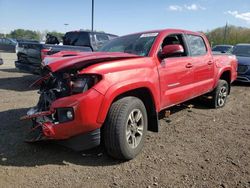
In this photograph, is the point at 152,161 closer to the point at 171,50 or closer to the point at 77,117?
the point at 77,117

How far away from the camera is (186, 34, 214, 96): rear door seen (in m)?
6.03

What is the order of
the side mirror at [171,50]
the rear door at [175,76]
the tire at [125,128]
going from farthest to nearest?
the rear door at [175,76] → the side mirror at [171,50] → the tire at [125,128]

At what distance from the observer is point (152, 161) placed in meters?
4.23

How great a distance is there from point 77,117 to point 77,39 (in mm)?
8251

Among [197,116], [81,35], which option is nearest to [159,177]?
[197,116]

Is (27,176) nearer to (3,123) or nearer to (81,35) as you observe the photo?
(3,123)

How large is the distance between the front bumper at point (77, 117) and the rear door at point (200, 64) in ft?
9.16

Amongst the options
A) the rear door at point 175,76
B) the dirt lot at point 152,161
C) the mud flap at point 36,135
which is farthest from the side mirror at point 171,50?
the mud flap at point 36,135

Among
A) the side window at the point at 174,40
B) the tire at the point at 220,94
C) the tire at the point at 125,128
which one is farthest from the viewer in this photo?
the tire at the point at 220,94

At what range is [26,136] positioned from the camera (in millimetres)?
5000

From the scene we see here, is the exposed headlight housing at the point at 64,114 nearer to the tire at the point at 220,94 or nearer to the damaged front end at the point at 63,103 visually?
the damaged front end at the point at 63,103

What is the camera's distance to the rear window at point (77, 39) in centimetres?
1113

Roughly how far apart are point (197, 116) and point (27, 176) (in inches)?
153

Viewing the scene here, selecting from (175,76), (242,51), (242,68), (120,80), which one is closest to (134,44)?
(175,76)
